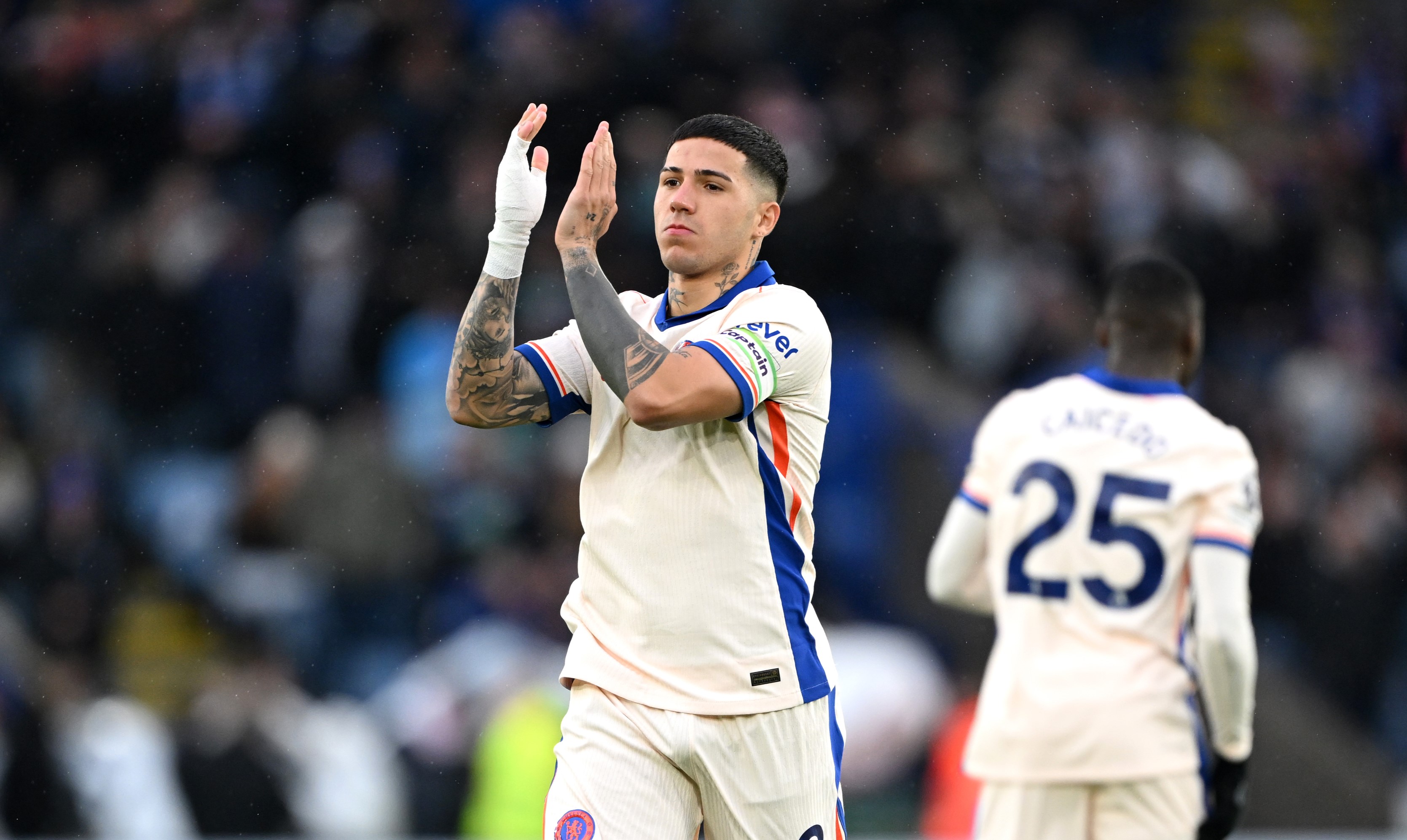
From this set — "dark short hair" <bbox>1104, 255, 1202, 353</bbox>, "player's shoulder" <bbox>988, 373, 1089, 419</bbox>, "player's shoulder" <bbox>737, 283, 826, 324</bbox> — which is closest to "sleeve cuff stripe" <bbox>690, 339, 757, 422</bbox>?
"player's shoulder" <bbox>737, 283, 826, 324</bbox>

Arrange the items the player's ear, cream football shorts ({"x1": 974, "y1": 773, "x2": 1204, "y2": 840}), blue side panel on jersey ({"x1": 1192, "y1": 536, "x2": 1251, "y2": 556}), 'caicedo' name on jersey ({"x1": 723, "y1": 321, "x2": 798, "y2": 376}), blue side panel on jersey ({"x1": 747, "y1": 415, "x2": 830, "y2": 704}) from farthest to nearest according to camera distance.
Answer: cream football shorts ({"x1": 974, "y1": 773, "x2": 1204, "y2": 840})
blue side panel on jersey ({"x1": 1192, "y1": 536, "x2": 1251, "y2": 556})
the player's ear
blue side panel on jersey ({"x1": 747, "y1": 415, "x2": 830, "y2": 704})
'caicedo' name on jersey ({"x1": 723, "y1": 321, "x2": 798, "y2": 376})

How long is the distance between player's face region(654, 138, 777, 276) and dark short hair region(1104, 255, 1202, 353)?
1522mm

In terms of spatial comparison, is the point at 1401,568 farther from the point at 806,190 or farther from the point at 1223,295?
the point at 806,190

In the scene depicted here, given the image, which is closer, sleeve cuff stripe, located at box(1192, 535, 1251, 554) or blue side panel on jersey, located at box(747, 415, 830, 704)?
blue side panel on jersey, located at box(747, 415, 830, 704)

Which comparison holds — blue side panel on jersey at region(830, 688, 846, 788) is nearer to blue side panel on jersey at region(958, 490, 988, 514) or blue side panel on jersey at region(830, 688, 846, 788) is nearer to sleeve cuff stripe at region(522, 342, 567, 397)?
sleeve cuff stripe at region(522, 342, 567, 397)

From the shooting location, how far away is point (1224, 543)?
473cm

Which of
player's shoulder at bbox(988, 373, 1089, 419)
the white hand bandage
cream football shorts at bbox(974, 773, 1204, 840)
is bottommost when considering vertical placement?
cream football shorts at bbox(974, 773, 1204, 840)

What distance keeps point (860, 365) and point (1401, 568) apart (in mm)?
4066

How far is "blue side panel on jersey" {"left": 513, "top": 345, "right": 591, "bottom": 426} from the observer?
4.18 m

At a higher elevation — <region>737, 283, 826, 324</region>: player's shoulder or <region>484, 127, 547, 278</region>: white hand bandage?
<region>484, 127, 547, 278</region>: white hand bandage

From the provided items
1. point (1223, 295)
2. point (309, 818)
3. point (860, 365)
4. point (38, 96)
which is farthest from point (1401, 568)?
point (38, 96)

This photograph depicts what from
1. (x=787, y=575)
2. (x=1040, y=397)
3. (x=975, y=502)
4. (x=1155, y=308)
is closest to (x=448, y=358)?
(x=975, y=502)

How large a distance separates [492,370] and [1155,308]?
7.08ft

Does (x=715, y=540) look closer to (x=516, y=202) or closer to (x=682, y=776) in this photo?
(x=682, y=776)
